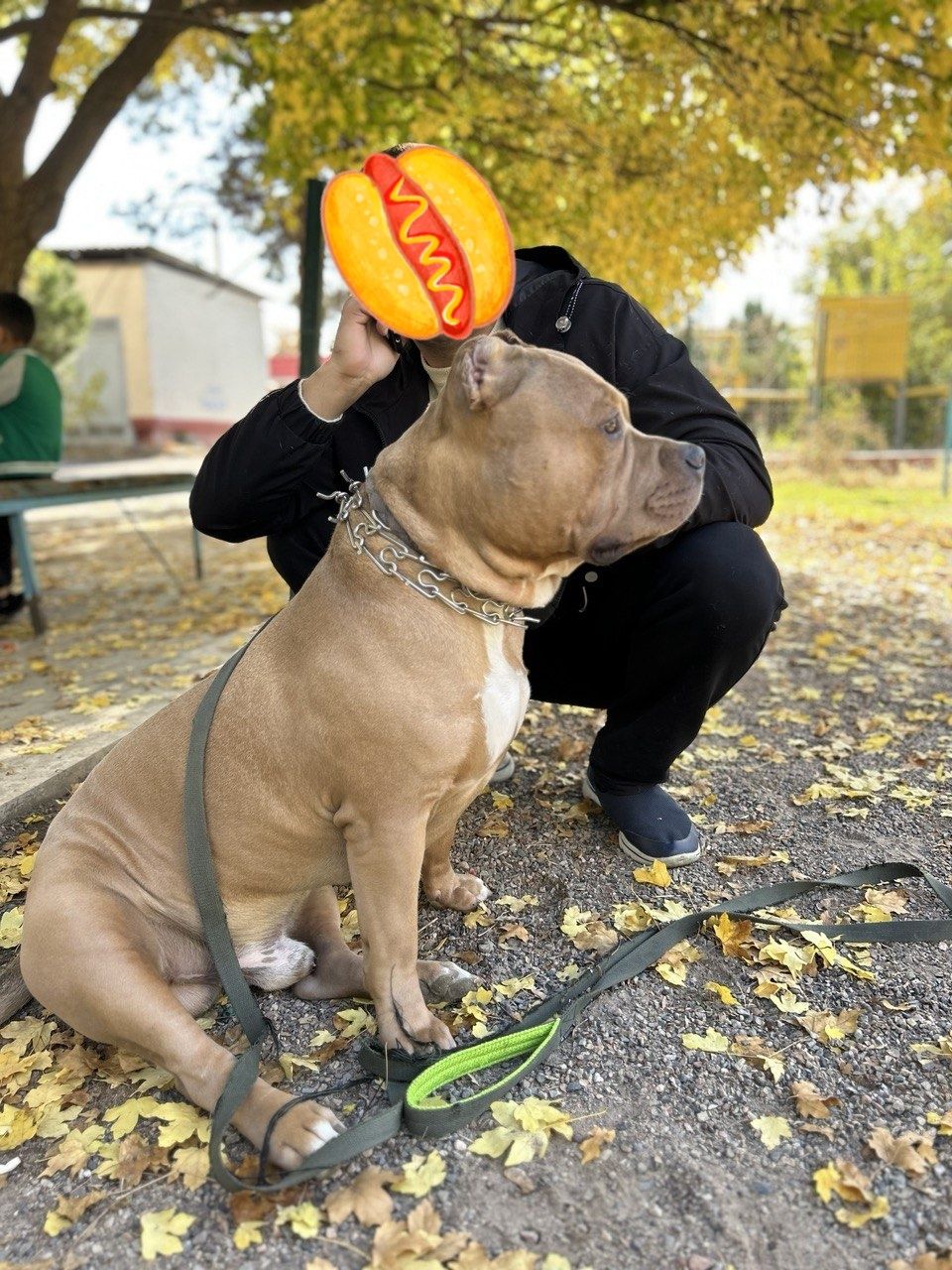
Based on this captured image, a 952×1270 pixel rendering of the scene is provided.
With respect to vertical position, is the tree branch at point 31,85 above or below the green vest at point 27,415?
above

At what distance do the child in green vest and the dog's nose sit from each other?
20.0 feet

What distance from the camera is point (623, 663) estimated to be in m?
3.37

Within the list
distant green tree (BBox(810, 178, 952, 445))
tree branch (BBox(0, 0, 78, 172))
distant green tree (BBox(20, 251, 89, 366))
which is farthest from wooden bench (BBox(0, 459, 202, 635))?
distant green tree (BBox(810, 178, 952, 445))

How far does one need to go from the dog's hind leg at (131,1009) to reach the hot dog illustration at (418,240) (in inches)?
61.3

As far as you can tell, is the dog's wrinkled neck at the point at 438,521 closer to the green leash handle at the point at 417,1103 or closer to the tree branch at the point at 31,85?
the green leash handle at the point at 417,1103

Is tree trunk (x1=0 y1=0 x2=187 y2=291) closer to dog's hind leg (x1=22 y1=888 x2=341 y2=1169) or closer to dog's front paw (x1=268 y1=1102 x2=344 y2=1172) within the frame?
dog's hind leg (x1=22 y1=888 x2=341 y2=1169)

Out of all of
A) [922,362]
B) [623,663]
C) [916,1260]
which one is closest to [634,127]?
[623,663]

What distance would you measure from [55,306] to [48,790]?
2342 cm

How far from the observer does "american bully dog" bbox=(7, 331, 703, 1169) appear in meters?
2.18

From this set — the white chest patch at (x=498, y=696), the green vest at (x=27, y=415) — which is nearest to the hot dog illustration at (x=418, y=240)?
the white chest patch at (x=498, y=696)

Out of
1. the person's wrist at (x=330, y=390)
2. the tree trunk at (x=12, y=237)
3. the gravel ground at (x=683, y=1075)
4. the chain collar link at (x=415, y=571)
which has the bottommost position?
the gravel ground at (x=683, y=1075)

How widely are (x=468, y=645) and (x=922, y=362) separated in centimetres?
3640

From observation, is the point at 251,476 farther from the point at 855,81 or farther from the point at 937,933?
the point at 855,81

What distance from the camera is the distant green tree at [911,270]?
33.8 metres
